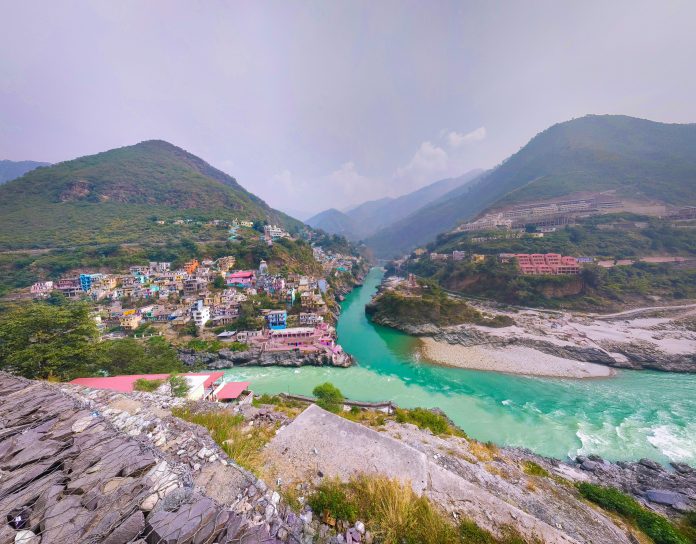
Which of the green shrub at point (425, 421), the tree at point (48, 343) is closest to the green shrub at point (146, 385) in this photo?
the tree at point (48, 343)

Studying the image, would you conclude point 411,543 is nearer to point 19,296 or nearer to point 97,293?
point 97,293

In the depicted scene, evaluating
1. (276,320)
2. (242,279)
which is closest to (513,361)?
(276,320)

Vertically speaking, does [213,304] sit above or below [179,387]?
below

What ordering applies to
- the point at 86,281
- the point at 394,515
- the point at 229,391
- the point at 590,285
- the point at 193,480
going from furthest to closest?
the point at 590,285 < the point at 86,281 < the point at 229,391 < the point at 394,515 < the point at 193,480

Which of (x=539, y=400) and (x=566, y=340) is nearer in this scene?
(x=539, y=400)

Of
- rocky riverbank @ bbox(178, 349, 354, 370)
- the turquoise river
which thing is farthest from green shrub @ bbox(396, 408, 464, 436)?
rocky riverbank @ bbox(178, 349, 354, 370)

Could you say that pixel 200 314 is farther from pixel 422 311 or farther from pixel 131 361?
pixel 422 311

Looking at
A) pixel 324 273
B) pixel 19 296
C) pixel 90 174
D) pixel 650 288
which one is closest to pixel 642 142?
pixel 650 288
